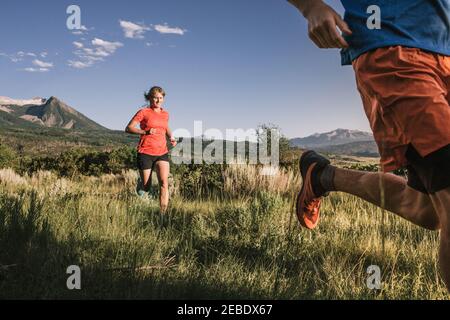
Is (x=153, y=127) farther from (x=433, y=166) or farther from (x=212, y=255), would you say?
(x=433, y=166)

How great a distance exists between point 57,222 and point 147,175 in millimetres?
3386

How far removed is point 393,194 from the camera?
262cm

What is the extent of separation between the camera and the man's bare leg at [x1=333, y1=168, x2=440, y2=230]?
2.32 m

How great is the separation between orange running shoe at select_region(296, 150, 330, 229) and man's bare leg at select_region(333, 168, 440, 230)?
0.20 m

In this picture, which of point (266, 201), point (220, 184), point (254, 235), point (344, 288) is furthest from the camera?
point (220, 184)

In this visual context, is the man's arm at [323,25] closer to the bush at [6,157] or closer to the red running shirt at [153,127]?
the red running shirt at [153,127]

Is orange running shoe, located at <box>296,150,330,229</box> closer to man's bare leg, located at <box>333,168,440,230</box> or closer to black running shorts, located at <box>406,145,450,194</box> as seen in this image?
man's bare leg, located at <box>333,168,440,230</box>

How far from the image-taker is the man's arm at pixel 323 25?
6.56ft

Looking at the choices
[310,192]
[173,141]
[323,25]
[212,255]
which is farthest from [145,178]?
[323,25]

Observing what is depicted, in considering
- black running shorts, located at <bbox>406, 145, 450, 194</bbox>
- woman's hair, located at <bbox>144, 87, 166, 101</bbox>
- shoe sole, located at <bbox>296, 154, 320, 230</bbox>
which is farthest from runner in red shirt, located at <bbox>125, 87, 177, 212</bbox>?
black running shorts, located at <bbox>406, 145, 450, 194</bbox>

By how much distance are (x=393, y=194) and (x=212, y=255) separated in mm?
1441

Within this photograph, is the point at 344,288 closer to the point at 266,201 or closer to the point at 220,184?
the point at 266,201

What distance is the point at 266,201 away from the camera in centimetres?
452

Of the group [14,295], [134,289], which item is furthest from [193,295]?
[14,295]
